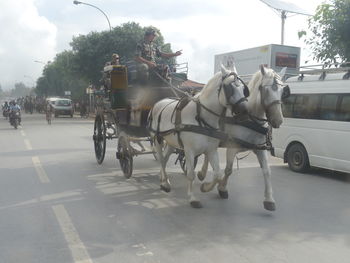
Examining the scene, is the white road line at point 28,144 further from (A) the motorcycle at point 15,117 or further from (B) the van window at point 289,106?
(B) the van window at point 289,106

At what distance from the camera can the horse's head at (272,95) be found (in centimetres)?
509

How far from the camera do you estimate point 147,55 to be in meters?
7.96

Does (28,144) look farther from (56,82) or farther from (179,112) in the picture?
(56,82)

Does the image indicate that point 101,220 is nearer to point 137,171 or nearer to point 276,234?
point 276,234

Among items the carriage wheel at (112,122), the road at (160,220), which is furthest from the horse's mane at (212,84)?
the carriage wheel at (112,122)

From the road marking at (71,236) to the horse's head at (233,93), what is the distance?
2610 mm

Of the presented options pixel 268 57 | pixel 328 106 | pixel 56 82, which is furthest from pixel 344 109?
pixel 56 82

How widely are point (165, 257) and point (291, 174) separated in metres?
5.82

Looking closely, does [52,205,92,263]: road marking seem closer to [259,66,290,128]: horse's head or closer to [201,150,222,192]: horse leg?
[201,150,222,192]: horse leg

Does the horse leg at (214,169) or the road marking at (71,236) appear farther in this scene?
the horse leg at (214,169)

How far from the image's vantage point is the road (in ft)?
13.5

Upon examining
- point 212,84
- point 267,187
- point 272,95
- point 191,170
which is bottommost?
point 267,187

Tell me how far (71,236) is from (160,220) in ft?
4.05

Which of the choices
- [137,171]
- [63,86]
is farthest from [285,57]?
[63,86]
